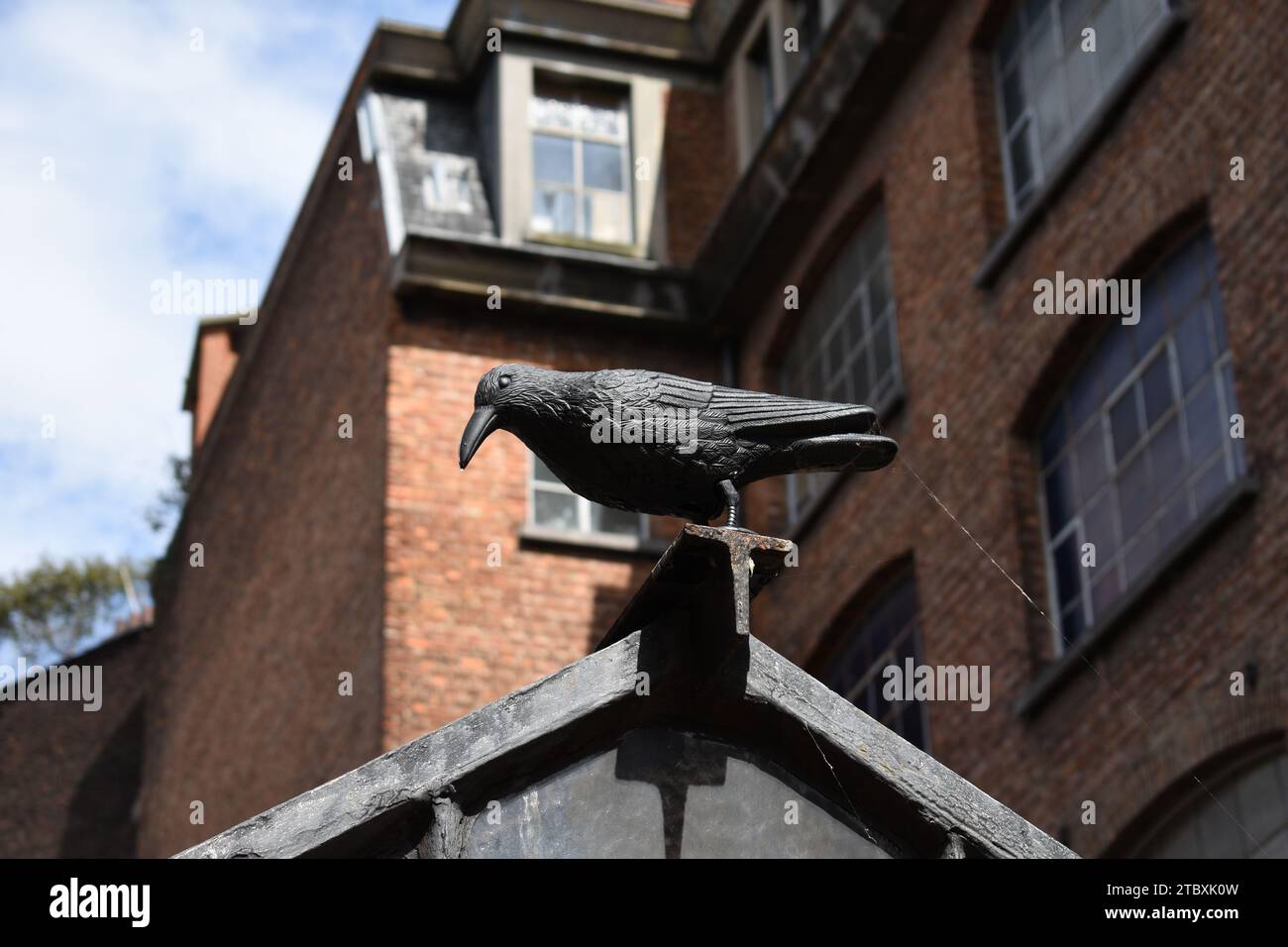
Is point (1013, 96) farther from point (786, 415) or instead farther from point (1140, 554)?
→ point (786, 415)

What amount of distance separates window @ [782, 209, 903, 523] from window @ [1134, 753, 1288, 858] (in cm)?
525

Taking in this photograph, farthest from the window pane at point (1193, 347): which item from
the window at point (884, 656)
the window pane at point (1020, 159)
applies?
the window at point (884, 656)

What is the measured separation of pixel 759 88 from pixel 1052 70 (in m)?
5.99

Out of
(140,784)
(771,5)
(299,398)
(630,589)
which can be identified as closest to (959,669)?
(630,589)

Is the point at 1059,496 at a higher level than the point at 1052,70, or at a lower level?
lower

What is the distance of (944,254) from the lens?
1641 cm

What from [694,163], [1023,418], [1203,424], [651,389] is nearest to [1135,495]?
[1203,424]

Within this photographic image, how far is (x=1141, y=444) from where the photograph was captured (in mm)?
13555

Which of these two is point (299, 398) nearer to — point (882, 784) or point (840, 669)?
point (840, 669)

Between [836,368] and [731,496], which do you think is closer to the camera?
[731,496]

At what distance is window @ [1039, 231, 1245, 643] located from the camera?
12.7m

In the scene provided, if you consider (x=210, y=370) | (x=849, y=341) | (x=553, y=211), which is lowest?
(x=849, y=341)

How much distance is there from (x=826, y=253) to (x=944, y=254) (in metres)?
2.49

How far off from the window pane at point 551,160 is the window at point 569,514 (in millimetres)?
3043
